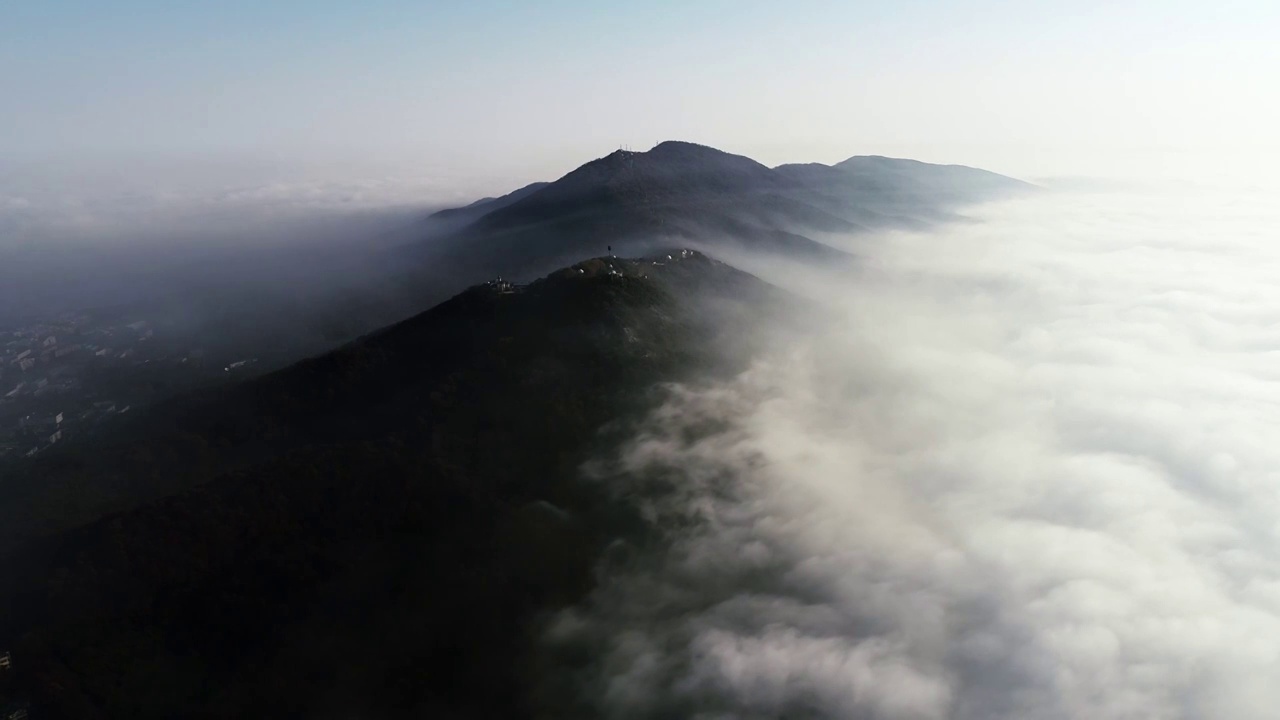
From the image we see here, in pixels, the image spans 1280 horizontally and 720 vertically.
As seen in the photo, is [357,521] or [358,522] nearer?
[358,522]

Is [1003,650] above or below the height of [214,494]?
below

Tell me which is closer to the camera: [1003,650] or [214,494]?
[1003,650]

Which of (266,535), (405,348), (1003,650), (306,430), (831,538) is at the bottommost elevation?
(1003,650)

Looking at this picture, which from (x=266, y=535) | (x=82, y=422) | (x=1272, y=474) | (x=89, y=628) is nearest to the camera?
(x=89, y=628)

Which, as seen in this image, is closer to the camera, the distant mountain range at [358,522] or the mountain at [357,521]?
the distant mountain range at [358,522]

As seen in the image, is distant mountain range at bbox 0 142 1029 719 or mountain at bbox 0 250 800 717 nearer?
→ distant mountain range at bbox 0 142 1029 719

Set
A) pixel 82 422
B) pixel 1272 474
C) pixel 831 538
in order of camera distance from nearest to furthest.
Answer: pixel 831 538 → pixel 1272 474 → pixel 82 422

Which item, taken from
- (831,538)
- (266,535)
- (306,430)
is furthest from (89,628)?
(831,538)

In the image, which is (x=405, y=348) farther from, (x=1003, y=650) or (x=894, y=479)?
(x=1003, y=650)
